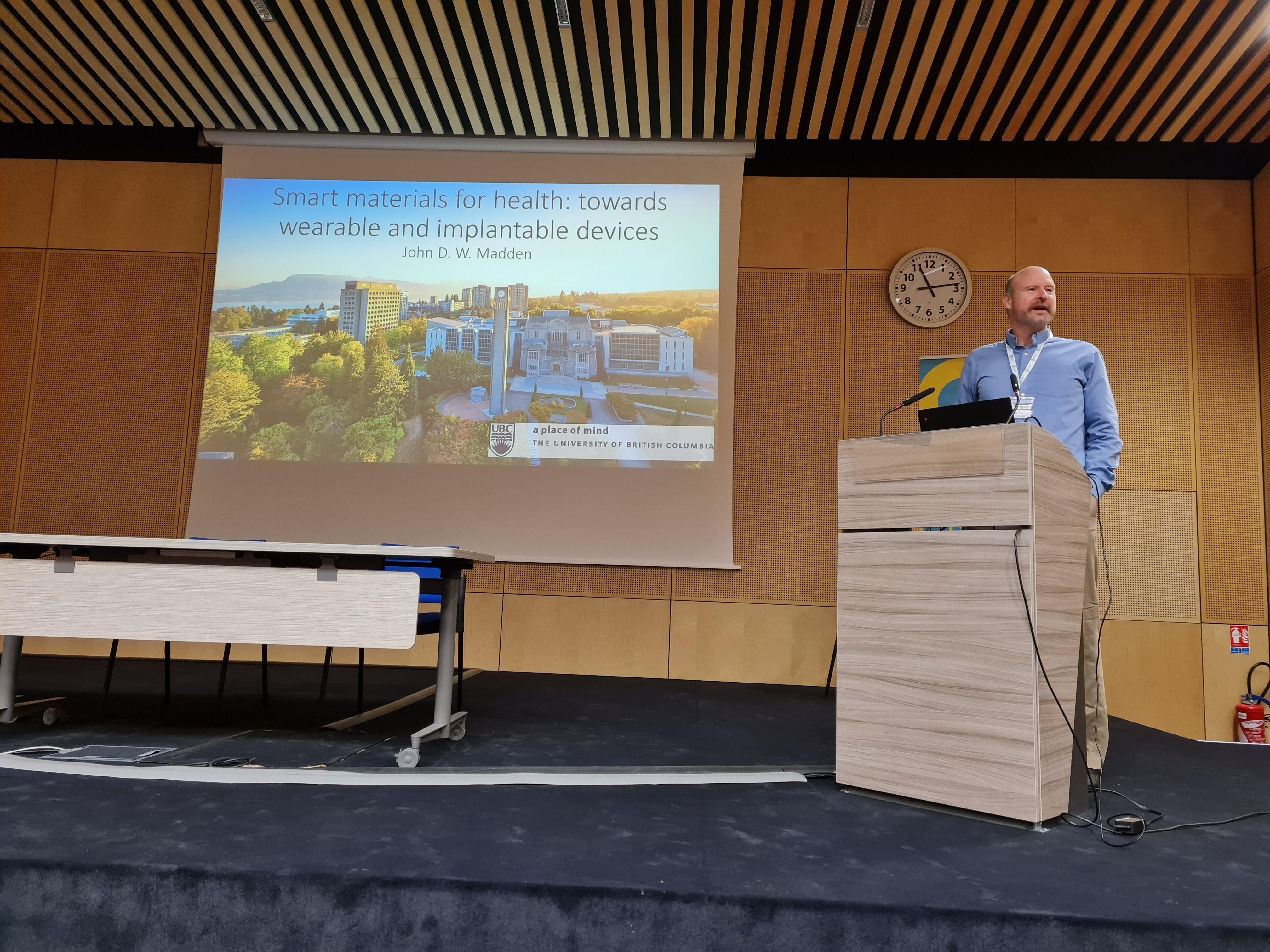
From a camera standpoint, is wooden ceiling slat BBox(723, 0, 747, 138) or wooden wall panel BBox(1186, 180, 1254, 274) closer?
wooden ceiling slat BBox(723, 0, 747, 138)

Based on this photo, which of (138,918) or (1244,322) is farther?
(1244,322)

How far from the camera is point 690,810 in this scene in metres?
1.94

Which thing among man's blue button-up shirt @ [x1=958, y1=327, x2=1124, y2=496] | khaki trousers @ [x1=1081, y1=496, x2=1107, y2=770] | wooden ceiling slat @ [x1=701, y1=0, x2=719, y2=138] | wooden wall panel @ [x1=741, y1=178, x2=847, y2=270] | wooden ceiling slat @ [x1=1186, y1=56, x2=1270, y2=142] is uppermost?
wooden ceiling slat @ [x1=701, y1=0, x2=719, y2=138]

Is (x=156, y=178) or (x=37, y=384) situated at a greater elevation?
(x=156, y=178)

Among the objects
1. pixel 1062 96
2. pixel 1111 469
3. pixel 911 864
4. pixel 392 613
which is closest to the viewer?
pixel 911 864

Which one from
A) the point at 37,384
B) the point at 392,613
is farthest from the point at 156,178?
the point at 392,613

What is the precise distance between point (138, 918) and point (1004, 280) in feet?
16.9

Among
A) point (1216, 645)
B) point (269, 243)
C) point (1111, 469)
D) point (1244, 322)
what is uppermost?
point (269, 243)

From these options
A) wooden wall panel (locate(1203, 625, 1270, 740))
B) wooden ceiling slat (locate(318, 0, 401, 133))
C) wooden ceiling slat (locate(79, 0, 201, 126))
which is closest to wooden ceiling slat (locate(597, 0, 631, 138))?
wooden ceiling slat (locate(318, 0, 401, 133))

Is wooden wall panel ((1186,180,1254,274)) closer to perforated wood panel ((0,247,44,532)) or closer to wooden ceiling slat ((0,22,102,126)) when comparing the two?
wooden ceiling slat ((0,22,102,126))

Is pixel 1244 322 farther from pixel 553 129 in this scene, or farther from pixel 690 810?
pixel 690 810

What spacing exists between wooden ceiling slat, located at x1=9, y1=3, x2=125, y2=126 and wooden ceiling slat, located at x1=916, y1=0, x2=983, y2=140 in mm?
4792

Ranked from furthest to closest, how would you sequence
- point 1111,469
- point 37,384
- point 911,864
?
point 37,384, point 1111,469, point 911,864

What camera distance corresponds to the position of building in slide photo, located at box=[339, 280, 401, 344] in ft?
16.8
